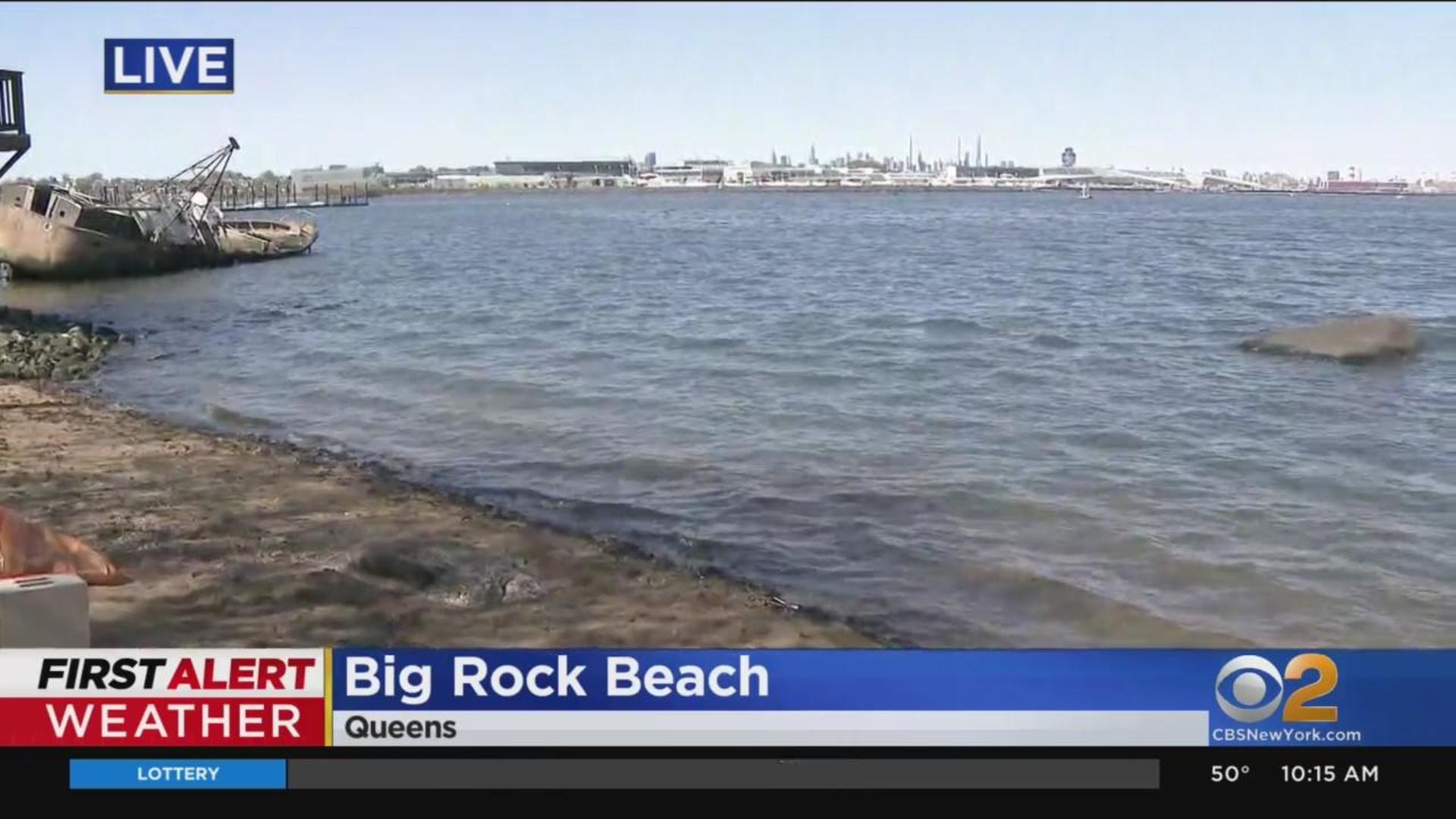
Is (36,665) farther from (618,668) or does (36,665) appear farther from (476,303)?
(476,303)

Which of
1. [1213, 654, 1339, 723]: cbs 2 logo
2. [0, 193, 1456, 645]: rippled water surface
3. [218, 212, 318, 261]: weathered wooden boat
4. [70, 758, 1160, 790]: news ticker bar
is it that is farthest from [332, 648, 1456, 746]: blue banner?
[218, 212, 318, 261]: weathered wooden boat

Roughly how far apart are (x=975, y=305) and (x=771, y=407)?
9.38 meters

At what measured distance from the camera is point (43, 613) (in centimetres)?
311

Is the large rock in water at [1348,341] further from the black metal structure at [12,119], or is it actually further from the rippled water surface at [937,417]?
the black metal structure at [12,119]

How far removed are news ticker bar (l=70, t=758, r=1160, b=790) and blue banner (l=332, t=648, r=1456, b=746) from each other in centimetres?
12

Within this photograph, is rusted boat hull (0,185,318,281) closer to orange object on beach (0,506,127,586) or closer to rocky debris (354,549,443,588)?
rocky debris (354,549,443,588)

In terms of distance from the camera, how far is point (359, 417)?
12.6m

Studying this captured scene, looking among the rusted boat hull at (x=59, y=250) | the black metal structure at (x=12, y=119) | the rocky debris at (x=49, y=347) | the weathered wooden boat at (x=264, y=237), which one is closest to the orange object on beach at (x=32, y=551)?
the black metal structure at (x=12, y=119)

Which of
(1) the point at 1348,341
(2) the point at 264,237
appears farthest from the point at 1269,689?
(2) the point at 264,237

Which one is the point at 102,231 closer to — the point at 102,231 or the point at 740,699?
the point at 102,231

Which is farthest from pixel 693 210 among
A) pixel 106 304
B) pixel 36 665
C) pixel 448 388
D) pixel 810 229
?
pixel 36 665

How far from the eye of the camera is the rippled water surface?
700cm

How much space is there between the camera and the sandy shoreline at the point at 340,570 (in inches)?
222

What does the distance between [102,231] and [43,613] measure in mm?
29841
